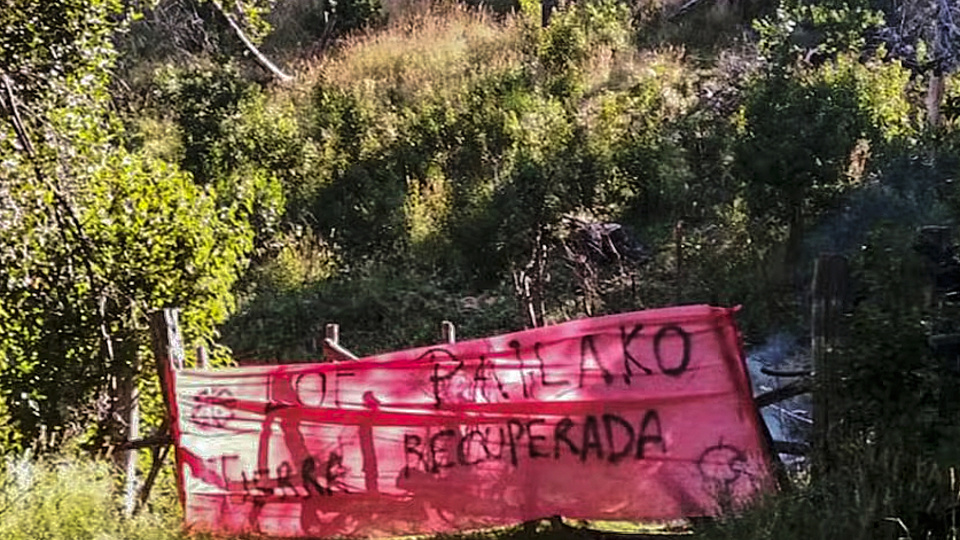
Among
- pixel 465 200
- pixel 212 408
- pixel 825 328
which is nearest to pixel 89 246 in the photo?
pixel 212 408

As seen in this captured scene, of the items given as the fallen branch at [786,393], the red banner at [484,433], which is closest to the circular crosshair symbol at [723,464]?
the red banner at [484,433]

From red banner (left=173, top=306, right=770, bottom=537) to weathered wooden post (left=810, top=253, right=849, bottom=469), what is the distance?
32 centimetres

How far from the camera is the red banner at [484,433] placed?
495 centimetres

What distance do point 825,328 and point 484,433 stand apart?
167cm

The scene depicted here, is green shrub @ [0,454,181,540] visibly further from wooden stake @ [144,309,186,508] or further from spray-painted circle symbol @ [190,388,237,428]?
spray-painted circle symbol @ [190,388,237,428]

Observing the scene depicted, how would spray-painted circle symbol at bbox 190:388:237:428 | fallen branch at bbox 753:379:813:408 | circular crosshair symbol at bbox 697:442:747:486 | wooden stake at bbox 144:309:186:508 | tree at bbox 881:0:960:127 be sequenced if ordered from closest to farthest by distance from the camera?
fallen branch at bbox 753:379:813:408
circular crosshair symbol at bbox 697:442:747:486
spray-painted circle symbol at bbox 190:388:237:428
wooden stake at bbox 144:309:186:508
tree at bbox 881:0:960:127

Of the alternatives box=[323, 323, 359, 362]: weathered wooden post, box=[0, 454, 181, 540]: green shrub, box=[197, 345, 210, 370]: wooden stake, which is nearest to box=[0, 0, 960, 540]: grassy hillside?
box=[0, 454, 181, 540]: green shrub

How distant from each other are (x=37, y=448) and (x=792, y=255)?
271 inches

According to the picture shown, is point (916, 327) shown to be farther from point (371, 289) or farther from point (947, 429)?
point (371, 289)

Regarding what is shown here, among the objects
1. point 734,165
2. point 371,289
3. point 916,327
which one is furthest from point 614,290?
point 916,327

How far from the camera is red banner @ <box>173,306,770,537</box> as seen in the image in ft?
16.3

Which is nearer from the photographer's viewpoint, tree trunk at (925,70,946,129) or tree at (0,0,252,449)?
tree at (0,0,252,449)

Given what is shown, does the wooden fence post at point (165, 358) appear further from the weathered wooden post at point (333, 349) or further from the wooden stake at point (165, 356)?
the weathered wooden post at point (333, 349)

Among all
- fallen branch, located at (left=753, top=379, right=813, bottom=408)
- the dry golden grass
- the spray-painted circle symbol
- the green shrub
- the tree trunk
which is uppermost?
the dry golden grass
